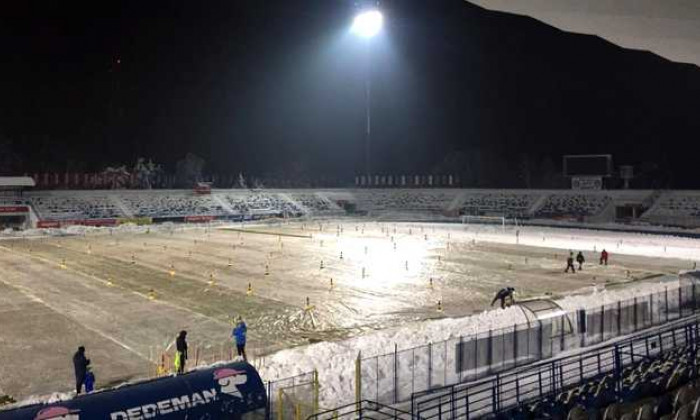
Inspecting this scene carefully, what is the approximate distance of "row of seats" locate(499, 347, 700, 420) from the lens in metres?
11.1

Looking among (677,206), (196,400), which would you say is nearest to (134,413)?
(196,400)

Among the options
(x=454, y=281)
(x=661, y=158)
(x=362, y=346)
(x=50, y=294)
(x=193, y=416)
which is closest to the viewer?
(x=193, y=416)

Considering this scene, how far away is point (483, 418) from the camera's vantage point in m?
12.9

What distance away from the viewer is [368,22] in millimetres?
72188

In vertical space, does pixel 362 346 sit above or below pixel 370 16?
below

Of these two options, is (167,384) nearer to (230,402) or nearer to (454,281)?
(230,402)

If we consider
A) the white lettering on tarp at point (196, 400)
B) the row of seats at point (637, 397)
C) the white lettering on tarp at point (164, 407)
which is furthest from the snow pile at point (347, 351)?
the row of seats at point (637, 397)

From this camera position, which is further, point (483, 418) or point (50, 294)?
point (50, 294)

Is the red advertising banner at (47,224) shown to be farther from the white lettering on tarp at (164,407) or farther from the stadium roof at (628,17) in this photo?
the stadium roof at (628,17)

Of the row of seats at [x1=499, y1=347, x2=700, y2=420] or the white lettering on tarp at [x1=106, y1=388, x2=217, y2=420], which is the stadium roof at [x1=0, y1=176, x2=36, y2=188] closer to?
the white lettering on tarp at [x1=106, y1=388, x2=217, y2=420]

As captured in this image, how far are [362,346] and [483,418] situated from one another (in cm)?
681

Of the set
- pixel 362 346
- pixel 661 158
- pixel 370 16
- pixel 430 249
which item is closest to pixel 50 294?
pixel 362 346

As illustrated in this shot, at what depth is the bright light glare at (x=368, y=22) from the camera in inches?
2774

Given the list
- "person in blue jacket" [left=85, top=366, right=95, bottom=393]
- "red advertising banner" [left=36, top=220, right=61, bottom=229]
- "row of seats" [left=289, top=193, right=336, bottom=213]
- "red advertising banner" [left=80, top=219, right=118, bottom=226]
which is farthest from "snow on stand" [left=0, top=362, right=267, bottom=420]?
"row of seats" [left=289, top=193, right=336, bottom=213]
